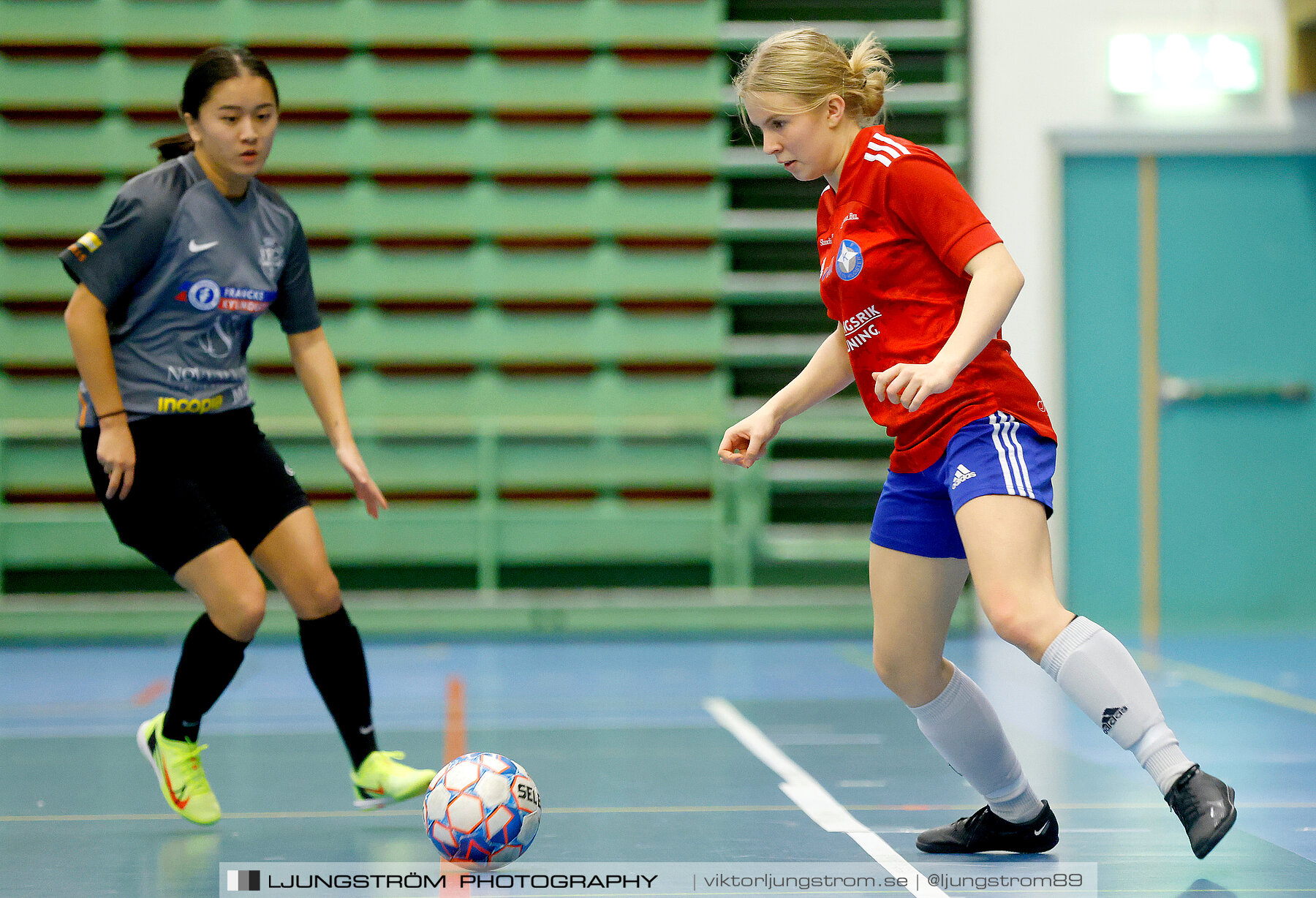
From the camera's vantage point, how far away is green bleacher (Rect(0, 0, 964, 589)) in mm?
7980

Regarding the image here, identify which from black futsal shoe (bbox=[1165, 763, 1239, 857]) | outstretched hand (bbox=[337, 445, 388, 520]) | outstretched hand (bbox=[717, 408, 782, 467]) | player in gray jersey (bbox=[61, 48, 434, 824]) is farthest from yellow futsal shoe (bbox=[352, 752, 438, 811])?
black futsal shoe (bbox=[1165, 763, 1239, 857])

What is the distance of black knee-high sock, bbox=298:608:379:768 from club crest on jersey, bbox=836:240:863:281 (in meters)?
1.40

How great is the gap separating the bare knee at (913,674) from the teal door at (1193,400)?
19.1 feet

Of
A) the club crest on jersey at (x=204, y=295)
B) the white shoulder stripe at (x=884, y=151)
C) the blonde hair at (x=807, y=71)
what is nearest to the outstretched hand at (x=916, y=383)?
the white shoulder stripe at (x=884, y=151)

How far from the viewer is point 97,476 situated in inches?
123

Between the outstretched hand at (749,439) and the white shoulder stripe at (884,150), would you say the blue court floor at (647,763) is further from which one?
the white shoulder stripe at (884,150)

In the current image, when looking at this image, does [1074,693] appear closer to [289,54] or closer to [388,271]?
[388,271]

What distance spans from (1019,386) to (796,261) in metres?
5.94

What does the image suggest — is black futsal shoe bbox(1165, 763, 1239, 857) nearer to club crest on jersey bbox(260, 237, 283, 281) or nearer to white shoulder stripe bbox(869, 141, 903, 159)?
white shoulder stripe bbox(869, 141, 903, 159)

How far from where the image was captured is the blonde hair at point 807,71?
2547mm

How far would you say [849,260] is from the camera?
2580 millimetres

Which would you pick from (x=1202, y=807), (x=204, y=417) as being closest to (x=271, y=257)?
(x=204, y=417)

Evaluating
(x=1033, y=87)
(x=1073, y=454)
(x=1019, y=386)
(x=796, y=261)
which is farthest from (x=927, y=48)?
(x=1019, y=386)

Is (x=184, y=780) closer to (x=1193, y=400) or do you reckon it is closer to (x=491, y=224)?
(x=491, y=224)
